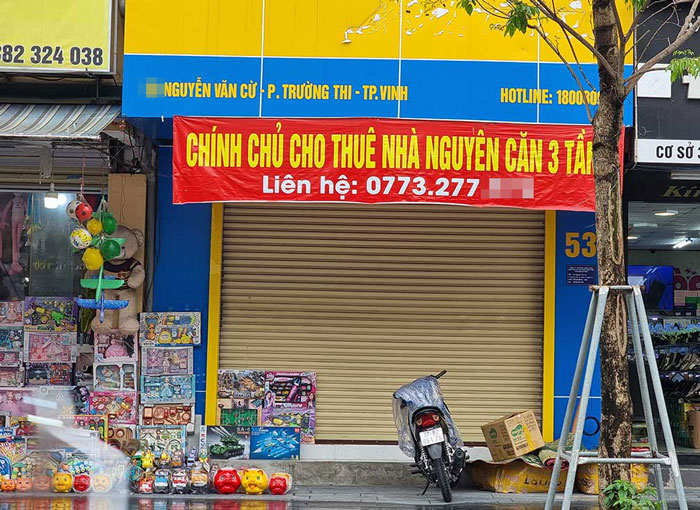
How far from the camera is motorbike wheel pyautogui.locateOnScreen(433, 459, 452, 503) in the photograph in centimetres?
969

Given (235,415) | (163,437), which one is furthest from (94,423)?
(235,415)

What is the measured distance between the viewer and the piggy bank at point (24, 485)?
33.3 ft

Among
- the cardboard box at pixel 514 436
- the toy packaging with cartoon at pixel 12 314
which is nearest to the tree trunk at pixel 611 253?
the cardboard box at pixel 514 436

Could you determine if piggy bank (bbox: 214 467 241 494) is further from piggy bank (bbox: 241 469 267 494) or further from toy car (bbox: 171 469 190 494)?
toy car (bbox: 171 469 190 494)

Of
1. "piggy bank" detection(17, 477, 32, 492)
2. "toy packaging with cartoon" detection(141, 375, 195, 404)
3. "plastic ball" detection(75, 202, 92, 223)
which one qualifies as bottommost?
"piggy bank" detection(17, 477, 32, 492)

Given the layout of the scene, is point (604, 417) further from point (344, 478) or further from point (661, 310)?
point (661, 310)

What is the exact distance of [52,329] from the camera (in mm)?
11406

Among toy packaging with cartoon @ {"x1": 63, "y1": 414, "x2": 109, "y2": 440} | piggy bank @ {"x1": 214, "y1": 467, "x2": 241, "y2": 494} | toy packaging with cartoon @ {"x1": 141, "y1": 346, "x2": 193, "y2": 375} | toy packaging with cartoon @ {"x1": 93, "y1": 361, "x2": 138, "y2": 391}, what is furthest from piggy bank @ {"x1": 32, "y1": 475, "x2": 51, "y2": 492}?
piggy bank @ {"x1": 214, "y1": 467, "x2": 241, "y2": 494}

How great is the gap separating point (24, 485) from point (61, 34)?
4.97m

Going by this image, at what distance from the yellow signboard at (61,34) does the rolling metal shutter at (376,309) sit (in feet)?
7.87

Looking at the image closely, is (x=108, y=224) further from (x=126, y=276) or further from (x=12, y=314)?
(x=12, y=314)

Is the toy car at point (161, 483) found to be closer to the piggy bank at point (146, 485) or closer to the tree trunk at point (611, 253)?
the piggy bank at point (146, 485)

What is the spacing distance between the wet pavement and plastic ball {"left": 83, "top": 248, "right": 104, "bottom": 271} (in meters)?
2.48

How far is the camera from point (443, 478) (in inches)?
382
